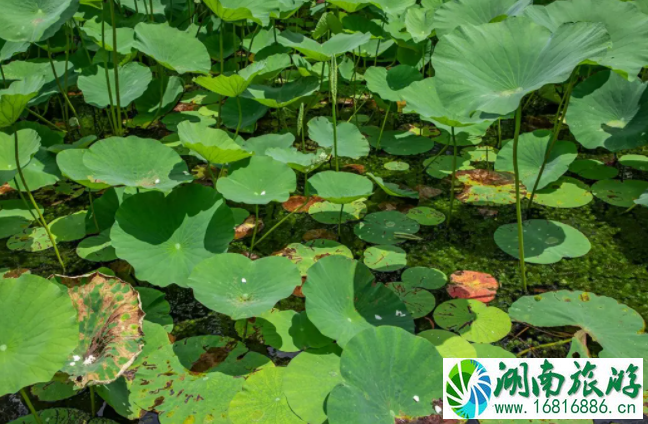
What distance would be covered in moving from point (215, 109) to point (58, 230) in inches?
47.7

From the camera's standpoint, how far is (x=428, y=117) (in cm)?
226

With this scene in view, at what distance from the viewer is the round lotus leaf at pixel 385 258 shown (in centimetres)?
210

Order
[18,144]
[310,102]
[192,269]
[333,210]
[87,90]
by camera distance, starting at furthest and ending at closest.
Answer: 1. [310,102]
2. [87,90]
3. [333,210]
4. [18,144]
5. [192,269]

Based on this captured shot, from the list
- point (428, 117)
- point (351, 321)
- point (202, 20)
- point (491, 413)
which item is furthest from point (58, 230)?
point (202, 20)

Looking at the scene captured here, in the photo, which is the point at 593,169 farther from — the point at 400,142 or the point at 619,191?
the point at 400,142

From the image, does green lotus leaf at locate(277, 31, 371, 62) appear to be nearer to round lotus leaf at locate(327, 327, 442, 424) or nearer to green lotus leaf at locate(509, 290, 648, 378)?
green lotus leaf at locate(509, 290, 648, 378)

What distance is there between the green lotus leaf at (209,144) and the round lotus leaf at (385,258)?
59 centimetres

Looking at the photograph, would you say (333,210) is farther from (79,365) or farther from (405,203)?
(79,365)

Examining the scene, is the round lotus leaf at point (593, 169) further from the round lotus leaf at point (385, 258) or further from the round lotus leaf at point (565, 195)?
the round lotus leaf at point (385, 258)

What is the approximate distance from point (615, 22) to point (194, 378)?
6.83 ft

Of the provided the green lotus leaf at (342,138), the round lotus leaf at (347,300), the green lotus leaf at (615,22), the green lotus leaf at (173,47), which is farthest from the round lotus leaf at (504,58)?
the green lotus leaf at (173,47)

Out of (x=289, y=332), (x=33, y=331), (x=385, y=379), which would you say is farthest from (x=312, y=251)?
(x=33, y=331)

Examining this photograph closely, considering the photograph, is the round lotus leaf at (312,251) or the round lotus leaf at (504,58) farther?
the round lotus leaf at (312,251)

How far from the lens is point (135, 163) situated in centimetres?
205
